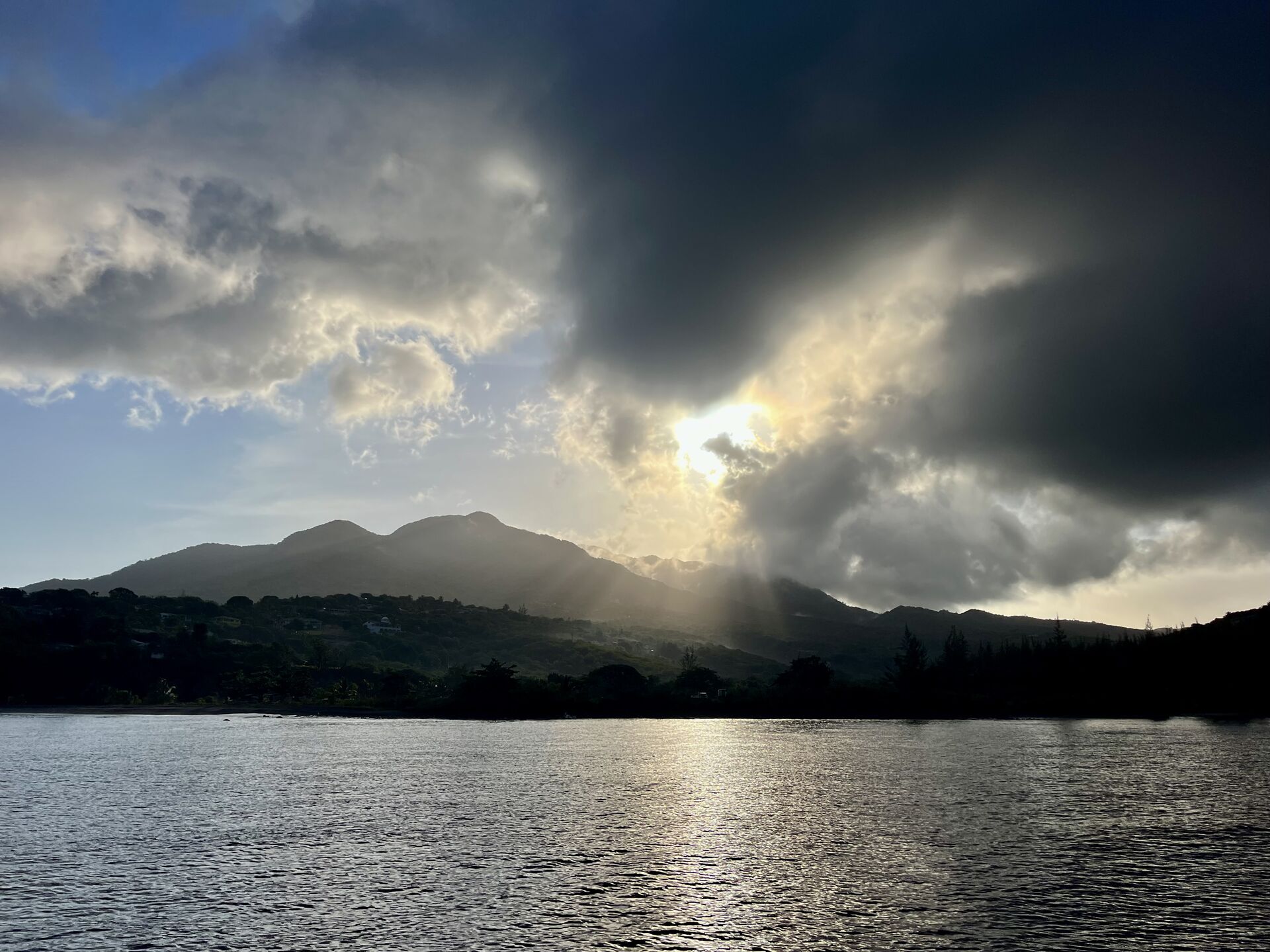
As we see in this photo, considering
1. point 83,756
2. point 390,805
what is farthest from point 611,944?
point 83,756

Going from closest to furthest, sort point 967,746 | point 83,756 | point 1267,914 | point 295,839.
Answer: point 1267,914, point 295,839, point 83,756, point 967,746

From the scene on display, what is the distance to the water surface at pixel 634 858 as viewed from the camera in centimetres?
4625

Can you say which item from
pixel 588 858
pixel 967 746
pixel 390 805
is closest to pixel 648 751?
pixel 967 746

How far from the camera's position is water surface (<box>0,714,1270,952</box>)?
4625cm

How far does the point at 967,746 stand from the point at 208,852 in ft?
532

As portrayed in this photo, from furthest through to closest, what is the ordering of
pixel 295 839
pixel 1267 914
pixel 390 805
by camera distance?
pixel 390 805
pixel 295 839
pixel 1267 914

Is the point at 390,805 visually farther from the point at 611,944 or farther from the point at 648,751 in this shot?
the point at 648,751

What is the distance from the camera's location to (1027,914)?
4978cm

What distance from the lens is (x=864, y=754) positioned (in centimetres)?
16125

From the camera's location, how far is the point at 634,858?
6594 cm

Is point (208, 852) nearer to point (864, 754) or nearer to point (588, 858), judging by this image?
point (588, 858)

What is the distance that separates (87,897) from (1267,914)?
7416cm

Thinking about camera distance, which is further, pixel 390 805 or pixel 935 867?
pixel 390 805

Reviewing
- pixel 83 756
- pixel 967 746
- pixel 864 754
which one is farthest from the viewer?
pixel 967 746
